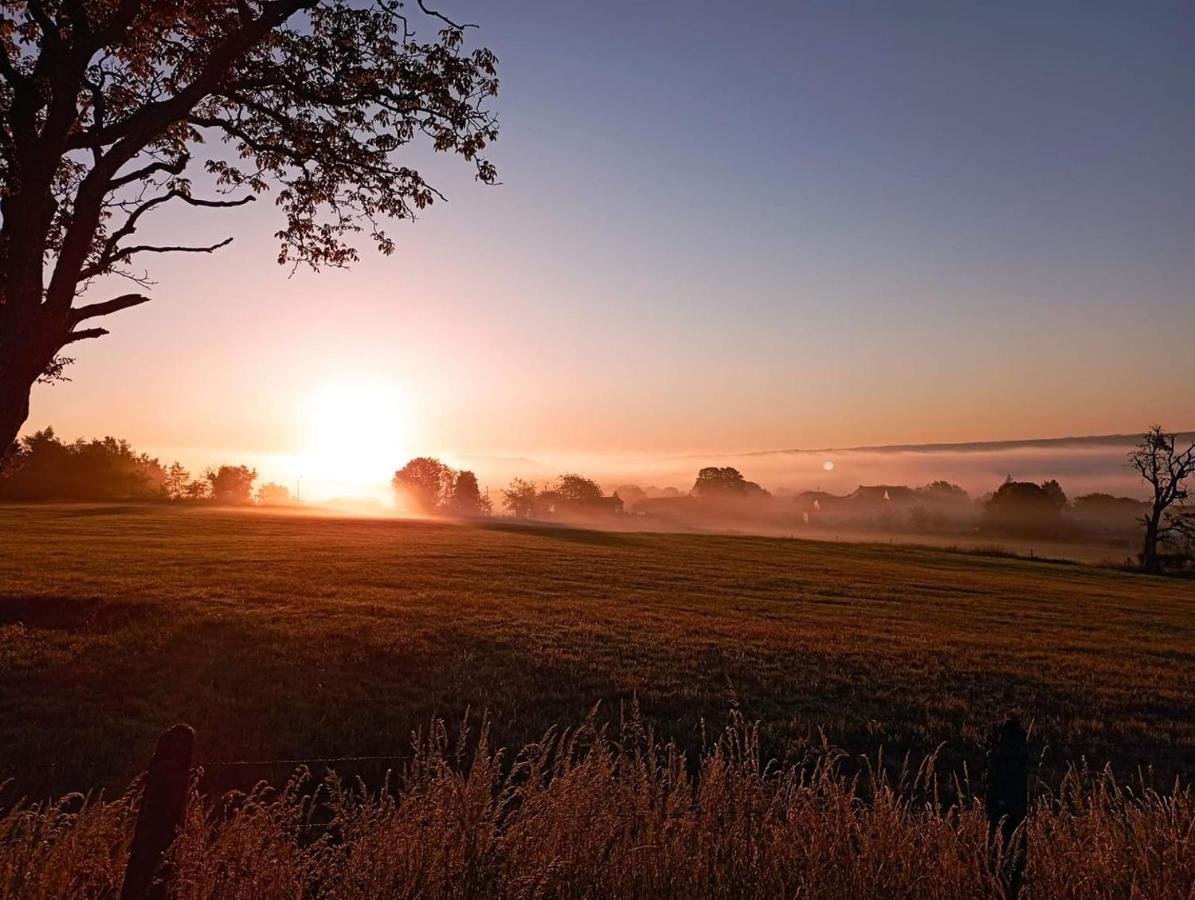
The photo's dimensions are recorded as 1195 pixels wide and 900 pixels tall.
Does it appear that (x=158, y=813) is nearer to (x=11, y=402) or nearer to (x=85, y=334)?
(x=11, y=402)

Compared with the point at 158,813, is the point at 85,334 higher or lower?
higher

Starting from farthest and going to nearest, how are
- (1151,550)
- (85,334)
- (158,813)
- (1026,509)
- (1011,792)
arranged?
(1026,509) → (1151,550) → (85,334) → (1011,792) → (158,813)

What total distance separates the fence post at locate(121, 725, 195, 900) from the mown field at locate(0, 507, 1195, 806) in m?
4.85

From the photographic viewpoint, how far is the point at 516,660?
1747cm

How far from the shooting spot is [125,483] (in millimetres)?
132375

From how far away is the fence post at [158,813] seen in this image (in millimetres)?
4316

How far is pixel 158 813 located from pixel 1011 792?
580 centimetres

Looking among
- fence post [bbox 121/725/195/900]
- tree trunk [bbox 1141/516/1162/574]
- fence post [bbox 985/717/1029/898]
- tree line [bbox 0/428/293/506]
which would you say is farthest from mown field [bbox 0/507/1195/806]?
tree line [bbox 0/428/293/506]

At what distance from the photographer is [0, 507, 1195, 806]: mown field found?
487 inches

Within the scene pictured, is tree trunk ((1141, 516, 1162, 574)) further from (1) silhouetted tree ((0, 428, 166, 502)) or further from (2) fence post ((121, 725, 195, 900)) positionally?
(1) silhouetted tree ((0, 428, 166, 502))

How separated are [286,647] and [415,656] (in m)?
3.10

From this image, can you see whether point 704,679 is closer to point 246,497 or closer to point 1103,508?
point 246,497

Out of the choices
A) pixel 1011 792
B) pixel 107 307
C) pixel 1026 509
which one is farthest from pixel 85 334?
pixel 1026 509

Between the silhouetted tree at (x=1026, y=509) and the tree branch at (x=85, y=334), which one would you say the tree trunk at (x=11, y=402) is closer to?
the tree branch at (x=85, y=334)
